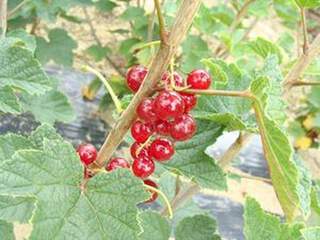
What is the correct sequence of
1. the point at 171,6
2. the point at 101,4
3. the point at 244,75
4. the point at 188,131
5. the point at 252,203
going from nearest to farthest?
the point at 188,131
the point at 252,203
the point at 244,75
the point at 171,6
the point at 101,4

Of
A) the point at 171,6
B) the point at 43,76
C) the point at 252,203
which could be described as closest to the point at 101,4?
the point at 171,6

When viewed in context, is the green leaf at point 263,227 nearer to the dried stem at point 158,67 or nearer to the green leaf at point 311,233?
the green leaf at point 311,233

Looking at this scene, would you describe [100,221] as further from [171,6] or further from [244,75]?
[171,6]

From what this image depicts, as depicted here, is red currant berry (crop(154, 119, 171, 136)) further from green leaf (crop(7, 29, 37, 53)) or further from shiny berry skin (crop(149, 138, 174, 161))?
green leaf (crop(7, 29, 37, 53))

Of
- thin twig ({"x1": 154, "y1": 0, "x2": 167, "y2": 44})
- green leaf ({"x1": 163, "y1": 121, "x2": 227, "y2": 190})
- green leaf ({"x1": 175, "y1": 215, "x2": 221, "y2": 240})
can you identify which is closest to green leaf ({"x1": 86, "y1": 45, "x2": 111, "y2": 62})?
green leaf ({"x1": 175, "y1": 215, "x2": 221, "y2": 240})

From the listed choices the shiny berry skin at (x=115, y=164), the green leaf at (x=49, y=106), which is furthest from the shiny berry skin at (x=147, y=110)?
the green leaf at (x=49, y=106)

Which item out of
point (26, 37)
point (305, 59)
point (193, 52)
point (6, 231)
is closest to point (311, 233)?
point (305, 59)
